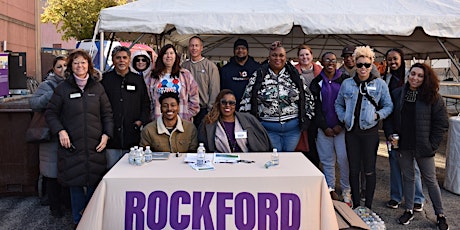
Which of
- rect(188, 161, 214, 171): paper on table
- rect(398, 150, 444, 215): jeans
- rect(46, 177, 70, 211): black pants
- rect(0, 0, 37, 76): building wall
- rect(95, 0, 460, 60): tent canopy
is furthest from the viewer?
rect(0, 0, 37, 76): building wall

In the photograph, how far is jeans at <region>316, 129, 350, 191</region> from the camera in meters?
4.40

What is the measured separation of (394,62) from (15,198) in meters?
4.63

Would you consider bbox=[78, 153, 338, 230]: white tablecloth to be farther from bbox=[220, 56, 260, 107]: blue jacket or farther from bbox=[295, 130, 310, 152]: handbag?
bbox=[220, 56, 260, 107]: blue jacket

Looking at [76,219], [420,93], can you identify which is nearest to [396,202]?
[420,93]

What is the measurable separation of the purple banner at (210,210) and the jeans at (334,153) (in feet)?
5.78

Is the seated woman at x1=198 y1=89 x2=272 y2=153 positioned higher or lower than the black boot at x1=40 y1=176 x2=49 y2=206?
higher

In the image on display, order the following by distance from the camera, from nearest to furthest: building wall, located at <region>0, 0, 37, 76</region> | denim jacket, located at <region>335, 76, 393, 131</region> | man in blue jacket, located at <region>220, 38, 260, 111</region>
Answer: denim jacket, located at <region>335, 76, 393, 131</region> < man in blue jacket, located at <region>220, 38, 260, 111</region> < building wall, located at <region>0, 0, 37, 76</region>

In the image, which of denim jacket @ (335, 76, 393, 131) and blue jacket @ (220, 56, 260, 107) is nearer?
denim jacket @ (335, 76, 393, 131)

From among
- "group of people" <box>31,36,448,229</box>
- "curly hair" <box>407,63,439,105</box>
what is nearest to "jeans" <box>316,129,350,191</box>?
"group of people" <box>31,36,448,229</box>

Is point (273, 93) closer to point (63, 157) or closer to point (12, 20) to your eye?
point (63, 157)

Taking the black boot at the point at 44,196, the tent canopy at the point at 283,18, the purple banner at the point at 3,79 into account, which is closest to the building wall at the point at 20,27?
the purple banner at the point at 3,79

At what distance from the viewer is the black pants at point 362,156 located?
4.08m

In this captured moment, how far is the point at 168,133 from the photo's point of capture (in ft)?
12.1

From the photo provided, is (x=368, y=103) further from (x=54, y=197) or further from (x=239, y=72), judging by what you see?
(x=54, y=197)
